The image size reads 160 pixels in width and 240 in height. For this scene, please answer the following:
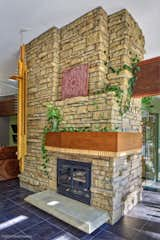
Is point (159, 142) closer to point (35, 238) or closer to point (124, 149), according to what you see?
point (124, 149)

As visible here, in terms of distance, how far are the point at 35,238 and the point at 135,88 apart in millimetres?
2849

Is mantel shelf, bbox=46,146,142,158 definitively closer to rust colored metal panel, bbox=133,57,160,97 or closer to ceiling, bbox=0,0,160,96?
rust colored metal panel, bbox=133,57,160,97

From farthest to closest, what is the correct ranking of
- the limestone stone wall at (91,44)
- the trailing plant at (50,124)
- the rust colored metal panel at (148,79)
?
the trailing plant at (50,124), the limestone stone wall at (91,44), the rust colored metal panel at (148,79)

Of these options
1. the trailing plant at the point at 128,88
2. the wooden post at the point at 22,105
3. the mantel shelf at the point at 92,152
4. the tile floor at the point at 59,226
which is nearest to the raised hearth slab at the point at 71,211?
the tile floor at the point at 59,226

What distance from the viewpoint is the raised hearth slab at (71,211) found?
2.49m

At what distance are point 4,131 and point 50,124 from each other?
5469 mm

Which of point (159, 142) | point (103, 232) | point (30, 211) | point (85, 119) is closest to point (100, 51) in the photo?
point (85, 119)

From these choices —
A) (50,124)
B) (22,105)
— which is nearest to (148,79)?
(50,124)

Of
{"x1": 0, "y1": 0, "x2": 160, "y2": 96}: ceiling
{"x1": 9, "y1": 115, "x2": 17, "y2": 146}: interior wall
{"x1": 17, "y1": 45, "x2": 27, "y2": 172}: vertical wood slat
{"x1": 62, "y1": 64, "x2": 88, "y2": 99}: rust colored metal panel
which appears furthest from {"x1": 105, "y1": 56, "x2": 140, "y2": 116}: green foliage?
{"x1": 9, "y1": 115, "x2": 17, "y2": 146}: interior wall

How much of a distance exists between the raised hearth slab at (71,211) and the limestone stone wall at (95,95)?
197mm

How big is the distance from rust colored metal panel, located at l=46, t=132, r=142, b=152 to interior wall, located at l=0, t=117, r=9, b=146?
568 cm

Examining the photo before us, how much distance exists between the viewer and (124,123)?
121 inches

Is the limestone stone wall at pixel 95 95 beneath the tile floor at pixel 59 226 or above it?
above

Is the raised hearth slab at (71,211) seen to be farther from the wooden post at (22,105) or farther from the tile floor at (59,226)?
the wooden post at (22,105)
